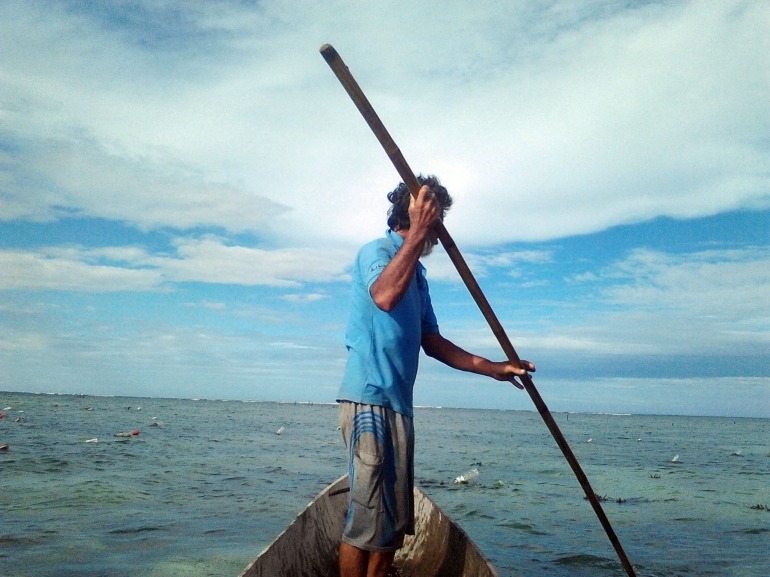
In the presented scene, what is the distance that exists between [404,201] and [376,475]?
5.19 feet

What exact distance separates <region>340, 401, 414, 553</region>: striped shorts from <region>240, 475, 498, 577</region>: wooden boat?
1.08m

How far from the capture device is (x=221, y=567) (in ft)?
19.1

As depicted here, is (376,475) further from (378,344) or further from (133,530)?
(133,530)

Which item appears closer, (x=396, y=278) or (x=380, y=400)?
(x=396, y=278)

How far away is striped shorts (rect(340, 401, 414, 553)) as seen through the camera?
298 cm

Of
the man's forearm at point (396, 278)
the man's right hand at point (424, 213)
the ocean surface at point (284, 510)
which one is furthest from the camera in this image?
the ocean surface at point (284, 510)

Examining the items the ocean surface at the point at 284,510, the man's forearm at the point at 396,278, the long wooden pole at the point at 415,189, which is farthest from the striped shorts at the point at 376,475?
the ocean surface at the point at 284,510

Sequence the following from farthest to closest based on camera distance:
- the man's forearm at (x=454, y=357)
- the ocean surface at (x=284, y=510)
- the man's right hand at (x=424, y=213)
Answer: the ocean surface at (x=284, y=510) < the man's forearm at (x=454, y=357) < the man's right hand at (x=424, y=213)

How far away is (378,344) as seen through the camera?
120 inches

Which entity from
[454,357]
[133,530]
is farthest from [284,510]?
[454,357]

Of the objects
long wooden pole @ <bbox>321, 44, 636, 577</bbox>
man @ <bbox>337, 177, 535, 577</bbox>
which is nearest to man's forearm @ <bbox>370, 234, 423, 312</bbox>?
man @ <bbox>337, 177, 535, 577</bbox>

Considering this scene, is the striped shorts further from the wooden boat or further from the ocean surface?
the ocean surface

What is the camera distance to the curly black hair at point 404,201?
Answer: 11.1ft

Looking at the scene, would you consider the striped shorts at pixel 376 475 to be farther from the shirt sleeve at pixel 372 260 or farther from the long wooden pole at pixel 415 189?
the long wooden pole at pixel 415 189
